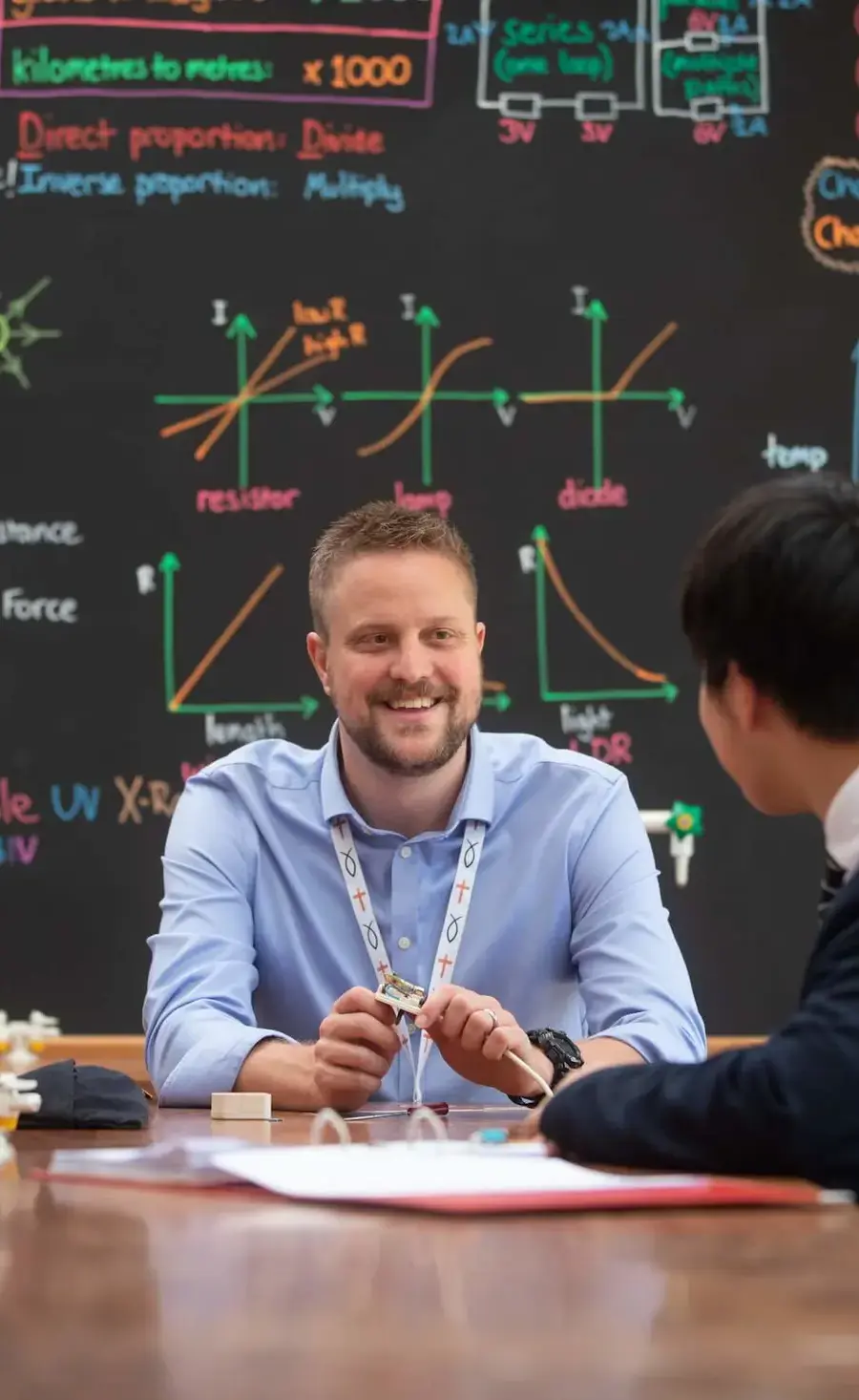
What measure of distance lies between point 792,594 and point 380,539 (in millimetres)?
1332

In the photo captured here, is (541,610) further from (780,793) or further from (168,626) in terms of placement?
(780,793)

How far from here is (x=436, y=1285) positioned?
0.86 metres

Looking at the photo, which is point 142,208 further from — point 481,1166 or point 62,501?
point 481,1166

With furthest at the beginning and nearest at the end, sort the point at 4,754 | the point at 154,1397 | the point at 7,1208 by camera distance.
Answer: the point at 4,754 → the point at 7,1208 → the point at 154,1397

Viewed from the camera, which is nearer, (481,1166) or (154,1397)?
(154,1397)

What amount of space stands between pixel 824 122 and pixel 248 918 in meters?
2.46

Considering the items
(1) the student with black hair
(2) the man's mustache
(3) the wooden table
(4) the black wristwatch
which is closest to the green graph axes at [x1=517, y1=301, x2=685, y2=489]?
(2) the man's mustache

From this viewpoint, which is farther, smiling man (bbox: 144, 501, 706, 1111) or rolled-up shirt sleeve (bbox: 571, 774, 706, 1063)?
smiling man (bbox: 144, 501, 706, 1111)

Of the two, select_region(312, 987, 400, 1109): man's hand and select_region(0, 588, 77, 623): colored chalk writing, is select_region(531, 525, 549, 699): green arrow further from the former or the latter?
select_region(312, 987, 400, 1109): man's hand

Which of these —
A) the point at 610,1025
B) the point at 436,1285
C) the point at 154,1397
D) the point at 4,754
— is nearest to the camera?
the point at 154,1397

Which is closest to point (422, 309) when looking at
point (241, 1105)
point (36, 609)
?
point (36, 609)

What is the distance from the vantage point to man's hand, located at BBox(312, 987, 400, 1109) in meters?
1.94

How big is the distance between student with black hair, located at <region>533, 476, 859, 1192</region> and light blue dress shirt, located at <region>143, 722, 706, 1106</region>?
95cm

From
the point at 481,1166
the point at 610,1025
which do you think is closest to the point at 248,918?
the point at 610,1025
